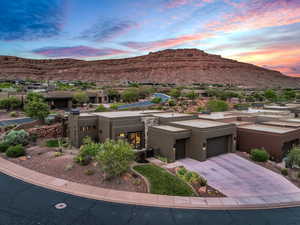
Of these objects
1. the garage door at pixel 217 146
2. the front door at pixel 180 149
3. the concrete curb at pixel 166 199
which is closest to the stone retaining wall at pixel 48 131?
the concrete curb at pixel 166 199

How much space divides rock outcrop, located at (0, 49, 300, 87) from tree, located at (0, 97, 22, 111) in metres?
107

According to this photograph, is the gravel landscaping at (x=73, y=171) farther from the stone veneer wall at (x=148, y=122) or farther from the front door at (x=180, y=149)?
the stone veneer wall at (x=148, y=122)

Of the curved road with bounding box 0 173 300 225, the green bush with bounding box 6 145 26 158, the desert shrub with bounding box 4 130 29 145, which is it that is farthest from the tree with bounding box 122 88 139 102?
the curved road with bounding box 0 173 300 225

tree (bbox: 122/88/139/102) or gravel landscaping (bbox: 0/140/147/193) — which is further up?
tree (bbox: 122/88/139/102)

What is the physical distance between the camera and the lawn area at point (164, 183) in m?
13.2

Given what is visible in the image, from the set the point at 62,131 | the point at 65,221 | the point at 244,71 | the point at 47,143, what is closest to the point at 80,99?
the point at 62,131

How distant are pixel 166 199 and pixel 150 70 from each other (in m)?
162

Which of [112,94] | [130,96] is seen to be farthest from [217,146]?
[112,94]

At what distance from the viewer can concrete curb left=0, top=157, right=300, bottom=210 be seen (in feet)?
39.1

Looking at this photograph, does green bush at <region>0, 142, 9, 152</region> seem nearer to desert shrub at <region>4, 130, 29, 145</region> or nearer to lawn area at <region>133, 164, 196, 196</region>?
desert shrub at <region>4, 130, 29, 145</region>

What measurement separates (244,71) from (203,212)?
187m

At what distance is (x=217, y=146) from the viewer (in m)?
21.9

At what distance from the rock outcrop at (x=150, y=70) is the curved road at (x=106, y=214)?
127817 millimetres

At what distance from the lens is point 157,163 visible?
61.6ft
